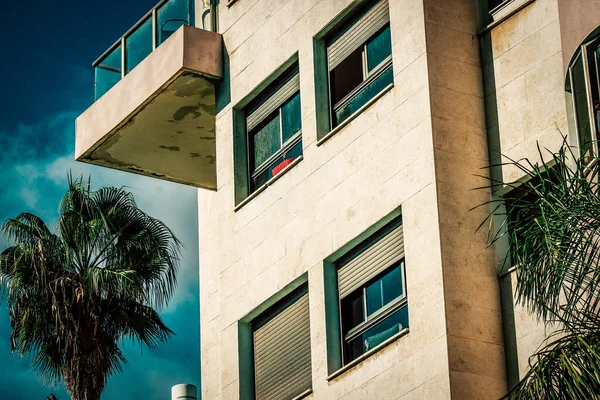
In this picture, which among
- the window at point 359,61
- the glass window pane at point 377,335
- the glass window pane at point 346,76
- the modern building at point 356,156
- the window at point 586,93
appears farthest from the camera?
the glass window pane at point 346,76

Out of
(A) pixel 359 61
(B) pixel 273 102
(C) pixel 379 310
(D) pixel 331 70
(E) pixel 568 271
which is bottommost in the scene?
(E) pixel 568 271

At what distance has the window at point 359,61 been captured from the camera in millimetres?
21625

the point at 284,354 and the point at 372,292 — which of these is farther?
the point at 284,354

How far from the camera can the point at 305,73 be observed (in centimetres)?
2294

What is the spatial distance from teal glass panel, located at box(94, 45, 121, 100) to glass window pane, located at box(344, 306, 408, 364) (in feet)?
23.8

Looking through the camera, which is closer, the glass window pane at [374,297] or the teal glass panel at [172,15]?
the glass window pane at [374,297]

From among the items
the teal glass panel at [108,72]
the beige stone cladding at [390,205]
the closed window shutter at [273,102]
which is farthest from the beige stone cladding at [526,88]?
the teal glass panel at [108,72]

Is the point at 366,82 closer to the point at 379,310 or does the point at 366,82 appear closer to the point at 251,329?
the point at 379,310

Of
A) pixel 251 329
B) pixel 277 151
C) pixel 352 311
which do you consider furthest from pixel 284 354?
pixel 277 151

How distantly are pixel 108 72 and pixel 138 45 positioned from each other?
861 mm

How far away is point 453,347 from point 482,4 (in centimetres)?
494

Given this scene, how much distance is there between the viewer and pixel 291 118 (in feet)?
77.6

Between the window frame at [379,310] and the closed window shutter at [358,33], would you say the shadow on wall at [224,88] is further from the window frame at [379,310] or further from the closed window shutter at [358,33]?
the window frame at [379,310]

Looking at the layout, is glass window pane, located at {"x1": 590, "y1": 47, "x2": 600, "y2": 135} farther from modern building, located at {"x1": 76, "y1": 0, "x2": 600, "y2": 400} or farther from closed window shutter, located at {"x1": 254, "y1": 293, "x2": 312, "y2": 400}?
closed window shutter, located at {"x1": 254, "y1": 293, "x2": 312, "y2": 400}
